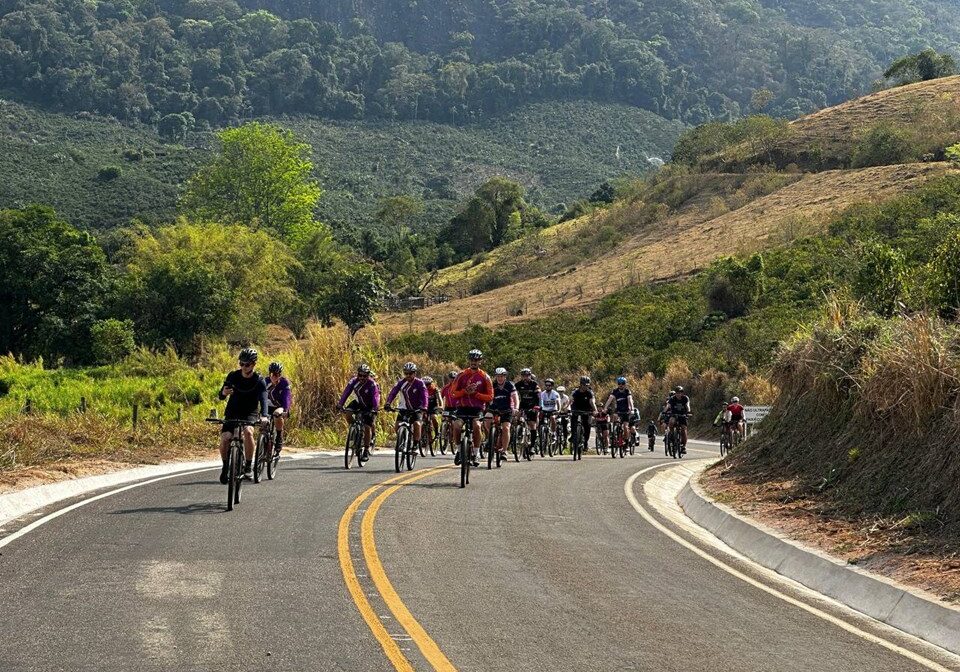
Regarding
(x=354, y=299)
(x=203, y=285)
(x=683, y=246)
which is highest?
(x=683, y=246)

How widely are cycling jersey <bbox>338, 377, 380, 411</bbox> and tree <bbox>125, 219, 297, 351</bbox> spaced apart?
136ft

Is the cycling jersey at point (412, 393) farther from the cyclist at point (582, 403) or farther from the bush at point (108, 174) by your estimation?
the bush at point (108, 174)

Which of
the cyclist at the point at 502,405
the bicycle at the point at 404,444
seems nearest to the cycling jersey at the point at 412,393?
the bicycle at the point at 404,444

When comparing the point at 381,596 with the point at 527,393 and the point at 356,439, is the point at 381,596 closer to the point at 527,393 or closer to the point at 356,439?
the point at 356,439

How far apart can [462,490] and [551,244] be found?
86692 mm

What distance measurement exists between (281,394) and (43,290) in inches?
1753

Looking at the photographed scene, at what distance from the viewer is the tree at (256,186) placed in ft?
372

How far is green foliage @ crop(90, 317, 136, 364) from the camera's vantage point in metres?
59.0

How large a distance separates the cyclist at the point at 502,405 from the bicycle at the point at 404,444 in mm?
1867

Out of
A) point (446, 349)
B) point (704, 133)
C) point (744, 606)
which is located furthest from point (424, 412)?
point (704, 133)

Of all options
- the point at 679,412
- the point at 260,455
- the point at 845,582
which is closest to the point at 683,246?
the point at 679,412

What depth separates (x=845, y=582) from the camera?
1127cm

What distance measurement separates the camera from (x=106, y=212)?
472ft

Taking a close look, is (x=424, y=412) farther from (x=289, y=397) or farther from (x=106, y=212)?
(x=106, y=212)
